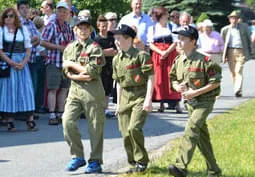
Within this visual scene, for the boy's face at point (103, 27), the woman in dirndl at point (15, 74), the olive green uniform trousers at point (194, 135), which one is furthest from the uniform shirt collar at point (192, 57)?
the boy's face at point (103, 27)

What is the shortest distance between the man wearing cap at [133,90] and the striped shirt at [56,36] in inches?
183

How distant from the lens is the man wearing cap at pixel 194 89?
7.82 m

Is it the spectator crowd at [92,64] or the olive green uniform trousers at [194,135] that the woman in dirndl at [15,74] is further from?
the olive green uniform trousers at [194,135]

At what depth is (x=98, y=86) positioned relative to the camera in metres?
8.84

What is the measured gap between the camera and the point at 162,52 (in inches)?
576

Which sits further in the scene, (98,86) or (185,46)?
(98,86)

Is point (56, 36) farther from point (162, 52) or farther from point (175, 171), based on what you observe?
point (175, 171)

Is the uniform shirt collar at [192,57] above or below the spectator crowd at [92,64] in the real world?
above

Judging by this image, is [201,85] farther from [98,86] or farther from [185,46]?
[98,86]

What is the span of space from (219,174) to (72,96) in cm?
195

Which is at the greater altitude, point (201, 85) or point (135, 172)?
point (201, 85)

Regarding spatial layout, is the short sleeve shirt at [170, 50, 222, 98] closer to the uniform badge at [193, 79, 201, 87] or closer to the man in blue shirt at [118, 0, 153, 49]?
the uniform badge at [193, 79, 201, 87]

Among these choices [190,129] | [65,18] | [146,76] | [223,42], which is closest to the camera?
[190,129]

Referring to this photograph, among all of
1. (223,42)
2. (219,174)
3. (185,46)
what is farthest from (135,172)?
(223,42)
